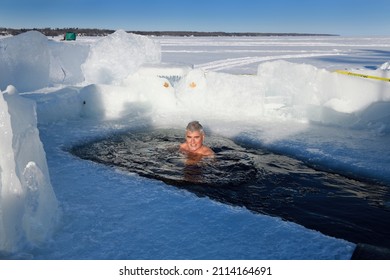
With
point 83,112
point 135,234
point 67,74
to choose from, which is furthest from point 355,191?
point 67,74

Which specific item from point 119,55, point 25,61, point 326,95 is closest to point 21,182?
point 326,95

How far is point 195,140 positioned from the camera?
5.12 meters

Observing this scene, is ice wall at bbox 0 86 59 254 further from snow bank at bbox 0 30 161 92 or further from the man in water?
snow bank at bbox 0 30 161 92

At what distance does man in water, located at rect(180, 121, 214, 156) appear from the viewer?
5.09 meters

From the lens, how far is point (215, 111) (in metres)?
8.13

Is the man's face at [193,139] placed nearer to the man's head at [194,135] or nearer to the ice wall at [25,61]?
the man's head at [194,135]

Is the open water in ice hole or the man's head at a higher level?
the man's head

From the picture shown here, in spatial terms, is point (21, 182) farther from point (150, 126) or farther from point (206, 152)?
point (150, 126)

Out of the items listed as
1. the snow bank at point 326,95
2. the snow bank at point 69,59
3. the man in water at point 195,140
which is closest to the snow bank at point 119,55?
the snow bank at point 69,59

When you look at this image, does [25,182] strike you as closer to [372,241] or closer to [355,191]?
[372,241]

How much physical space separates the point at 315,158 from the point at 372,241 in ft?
7.01

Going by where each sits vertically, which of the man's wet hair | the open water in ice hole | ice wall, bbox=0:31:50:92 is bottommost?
the open water in ice hole

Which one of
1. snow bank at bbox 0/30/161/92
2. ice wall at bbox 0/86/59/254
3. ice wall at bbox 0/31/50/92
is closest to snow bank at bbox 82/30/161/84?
snow bank at bbox 0/30/161/92

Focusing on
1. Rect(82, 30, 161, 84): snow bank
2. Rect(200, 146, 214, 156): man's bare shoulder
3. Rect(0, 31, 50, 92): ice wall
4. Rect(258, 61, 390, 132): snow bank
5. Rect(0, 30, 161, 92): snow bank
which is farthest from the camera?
Rect(82, 30, 161, 84): snow bank
